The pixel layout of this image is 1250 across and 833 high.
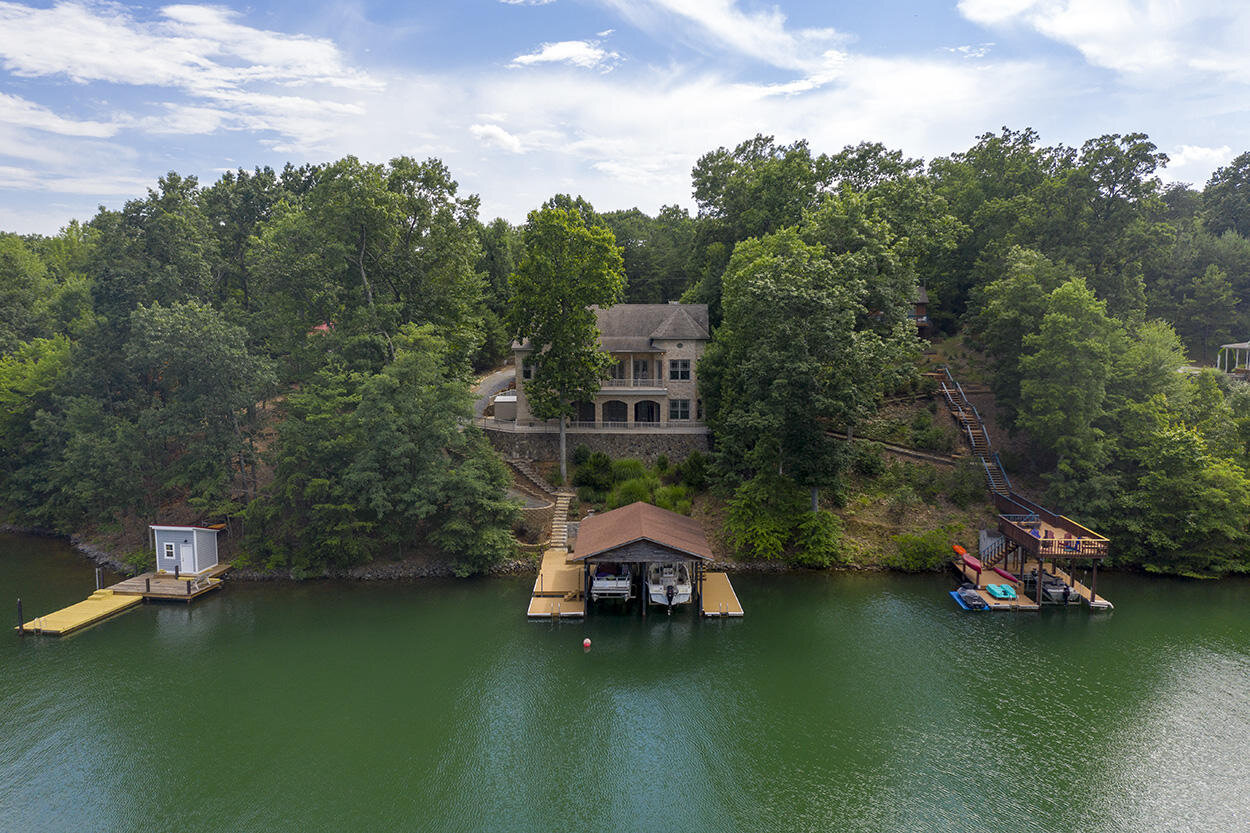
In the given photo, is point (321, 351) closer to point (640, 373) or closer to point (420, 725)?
point (640, 373)

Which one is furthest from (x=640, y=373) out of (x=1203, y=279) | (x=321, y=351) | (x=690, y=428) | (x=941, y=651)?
(x=1203, y=279)

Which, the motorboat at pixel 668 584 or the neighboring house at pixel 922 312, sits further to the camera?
the neighboring house at pixel 922 312

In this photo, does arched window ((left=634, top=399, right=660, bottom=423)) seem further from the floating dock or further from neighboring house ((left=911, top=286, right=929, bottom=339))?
the floating dock

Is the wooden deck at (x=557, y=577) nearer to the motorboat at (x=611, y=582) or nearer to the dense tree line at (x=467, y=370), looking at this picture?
the motorboat at (x=611, y=582)

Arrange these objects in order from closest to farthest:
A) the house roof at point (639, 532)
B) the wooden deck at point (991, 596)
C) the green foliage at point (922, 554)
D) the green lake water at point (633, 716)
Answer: the green lake water at point (633, 716) < the house roof at point (639, 532) < the wooden deck at point (991, 596) < the green foliage at point (922, 554)

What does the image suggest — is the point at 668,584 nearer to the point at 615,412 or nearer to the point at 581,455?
the point at 581,455

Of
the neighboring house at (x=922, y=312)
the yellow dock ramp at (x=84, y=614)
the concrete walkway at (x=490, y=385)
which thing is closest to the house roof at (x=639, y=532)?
the concrete walkway at (x=490, y=385)

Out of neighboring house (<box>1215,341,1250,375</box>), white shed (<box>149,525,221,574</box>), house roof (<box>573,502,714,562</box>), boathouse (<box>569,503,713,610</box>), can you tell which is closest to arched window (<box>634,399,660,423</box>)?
house roof (<box>573,502,714,562</box>)
